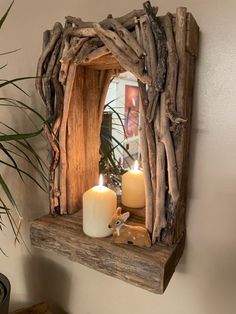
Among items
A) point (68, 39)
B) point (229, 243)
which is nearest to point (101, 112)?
point (68, 39)

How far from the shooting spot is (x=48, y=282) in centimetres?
91

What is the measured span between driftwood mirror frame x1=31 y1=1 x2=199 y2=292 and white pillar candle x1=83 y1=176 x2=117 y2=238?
9 centimetres

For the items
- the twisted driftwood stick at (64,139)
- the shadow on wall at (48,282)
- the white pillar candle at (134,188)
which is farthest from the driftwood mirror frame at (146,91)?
the shadow on wall at (48,282)

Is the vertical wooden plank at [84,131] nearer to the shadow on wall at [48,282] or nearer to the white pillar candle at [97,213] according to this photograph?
the white pillar candle at [97,213]

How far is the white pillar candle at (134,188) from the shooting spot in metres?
0.65

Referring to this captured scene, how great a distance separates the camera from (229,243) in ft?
1.95

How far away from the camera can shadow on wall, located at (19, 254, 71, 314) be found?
87cm

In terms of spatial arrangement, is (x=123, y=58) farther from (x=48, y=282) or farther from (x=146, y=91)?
(x=48, y=282)

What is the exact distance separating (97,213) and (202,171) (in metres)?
0.25

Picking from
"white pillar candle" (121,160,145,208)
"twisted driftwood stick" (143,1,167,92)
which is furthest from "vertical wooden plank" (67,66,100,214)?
"twisted driftwood stick" (143,1,167,92)

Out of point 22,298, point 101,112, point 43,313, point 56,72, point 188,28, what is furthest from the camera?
point 22,298

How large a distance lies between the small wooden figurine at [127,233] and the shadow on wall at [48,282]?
0.40 m

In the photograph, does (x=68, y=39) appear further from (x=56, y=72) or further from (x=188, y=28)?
(x=188, y=28)

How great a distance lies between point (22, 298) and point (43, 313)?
191 mm
